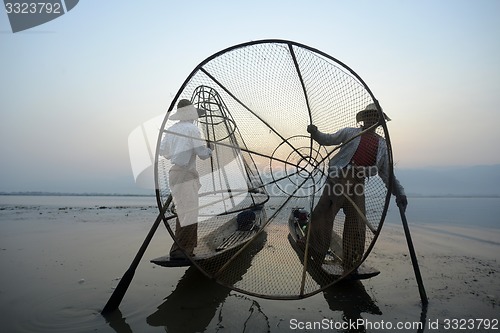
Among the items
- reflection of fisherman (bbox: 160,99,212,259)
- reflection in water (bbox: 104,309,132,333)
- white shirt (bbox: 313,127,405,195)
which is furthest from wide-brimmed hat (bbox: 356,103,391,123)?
reflection in water (bbox: 104,309,132,333)

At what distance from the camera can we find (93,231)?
8602 millimetres

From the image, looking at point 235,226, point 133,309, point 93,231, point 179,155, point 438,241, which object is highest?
point 179,155

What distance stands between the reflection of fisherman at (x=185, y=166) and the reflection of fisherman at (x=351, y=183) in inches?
62.5

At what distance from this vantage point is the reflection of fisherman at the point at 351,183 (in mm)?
3518

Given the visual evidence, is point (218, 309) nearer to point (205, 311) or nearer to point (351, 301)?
point (205, 311)

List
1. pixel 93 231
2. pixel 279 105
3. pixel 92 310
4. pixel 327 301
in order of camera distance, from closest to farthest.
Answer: pixel 92 310, pixel 327 301, pixel 279 105, pixel 93 231

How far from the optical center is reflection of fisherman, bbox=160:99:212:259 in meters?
3.65

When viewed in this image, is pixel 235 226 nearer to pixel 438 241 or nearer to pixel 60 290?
pixel 60 290

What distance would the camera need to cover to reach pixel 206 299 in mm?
3346

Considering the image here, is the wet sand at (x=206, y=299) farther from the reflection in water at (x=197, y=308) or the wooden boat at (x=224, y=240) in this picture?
the wooden boat at (x=224, y=240)


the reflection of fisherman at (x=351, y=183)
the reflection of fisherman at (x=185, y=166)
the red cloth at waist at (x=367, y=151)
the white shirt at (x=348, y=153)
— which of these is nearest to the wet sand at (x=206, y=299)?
the reflection of fisherman at (x=351, y=183)

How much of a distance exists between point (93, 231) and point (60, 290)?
5.53m

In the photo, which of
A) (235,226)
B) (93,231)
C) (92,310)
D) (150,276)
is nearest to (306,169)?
(235,226)

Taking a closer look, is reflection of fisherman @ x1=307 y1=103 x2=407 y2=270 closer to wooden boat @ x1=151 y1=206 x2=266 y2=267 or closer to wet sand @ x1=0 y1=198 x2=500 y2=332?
wet sand @ x1=0 y1=198 x2=500 y2=332
